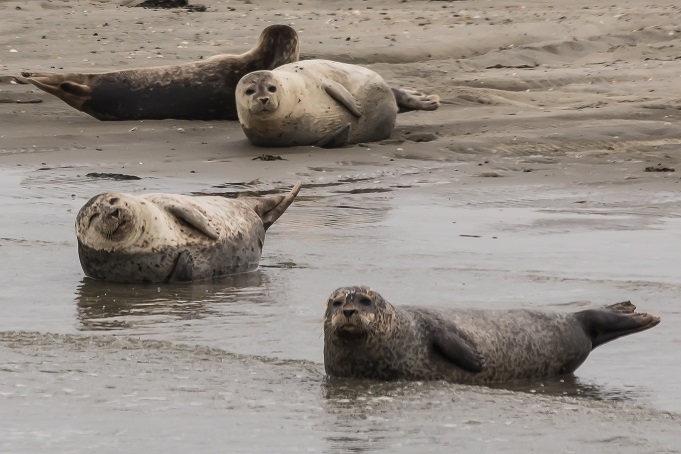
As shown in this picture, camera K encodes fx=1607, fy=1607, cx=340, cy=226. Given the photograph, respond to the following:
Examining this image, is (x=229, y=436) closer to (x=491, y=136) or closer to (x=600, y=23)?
(x=491, y=136)

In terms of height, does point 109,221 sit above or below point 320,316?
above

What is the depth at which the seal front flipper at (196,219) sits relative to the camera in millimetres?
7430

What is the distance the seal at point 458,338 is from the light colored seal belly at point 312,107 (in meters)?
6.02

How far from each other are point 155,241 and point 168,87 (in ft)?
18.1

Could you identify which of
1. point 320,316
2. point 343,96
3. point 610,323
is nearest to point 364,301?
point 610,323

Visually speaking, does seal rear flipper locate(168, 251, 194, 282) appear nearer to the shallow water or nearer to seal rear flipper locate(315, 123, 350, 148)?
the shallow water

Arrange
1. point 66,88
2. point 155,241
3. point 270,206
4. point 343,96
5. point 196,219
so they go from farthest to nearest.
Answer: point 66,88
point 343,96
point 270,206
point 196,219
point 155,241

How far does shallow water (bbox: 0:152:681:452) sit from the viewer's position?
4.61 meters

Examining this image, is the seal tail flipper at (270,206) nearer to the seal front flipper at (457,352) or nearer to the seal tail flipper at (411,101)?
the seal front flipper at (457,352)

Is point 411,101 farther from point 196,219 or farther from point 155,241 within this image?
point 155,241

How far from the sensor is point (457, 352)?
5.35 metres

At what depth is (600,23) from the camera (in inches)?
663

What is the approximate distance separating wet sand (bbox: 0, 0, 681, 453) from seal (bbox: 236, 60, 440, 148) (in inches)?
9.2

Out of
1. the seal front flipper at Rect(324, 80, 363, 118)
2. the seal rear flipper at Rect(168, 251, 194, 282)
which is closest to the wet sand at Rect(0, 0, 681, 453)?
the seal rear flipper at Rect(168, 251, 194, 282)
